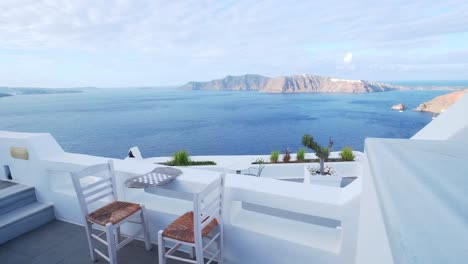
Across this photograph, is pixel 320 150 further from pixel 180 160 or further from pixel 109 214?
pixel 109 214

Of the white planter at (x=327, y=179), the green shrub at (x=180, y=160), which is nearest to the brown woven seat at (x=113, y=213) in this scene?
the white planter at (x=327, y=179)

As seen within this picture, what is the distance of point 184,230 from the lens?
69.6 inches

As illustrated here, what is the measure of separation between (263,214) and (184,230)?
2.50 ft

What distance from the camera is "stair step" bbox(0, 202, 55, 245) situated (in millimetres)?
2488

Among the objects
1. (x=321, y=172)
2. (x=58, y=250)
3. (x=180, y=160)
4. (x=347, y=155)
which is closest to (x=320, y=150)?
(x=321, y=172)

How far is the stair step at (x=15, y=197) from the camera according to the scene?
2.67 metres

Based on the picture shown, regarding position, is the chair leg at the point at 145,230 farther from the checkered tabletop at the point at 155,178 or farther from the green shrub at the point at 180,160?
the green shrub at the point at 180,160

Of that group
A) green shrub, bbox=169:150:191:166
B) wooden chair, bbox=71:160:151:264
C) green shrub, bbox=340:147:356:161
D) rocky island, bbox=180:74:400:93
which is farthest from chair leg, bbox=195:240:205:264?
rocky island, bbox=180:74:400:93

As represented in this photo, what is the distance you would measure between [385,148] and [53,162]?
3356mm

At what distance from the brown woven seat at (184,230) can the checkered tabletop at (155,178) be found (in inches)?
14.3

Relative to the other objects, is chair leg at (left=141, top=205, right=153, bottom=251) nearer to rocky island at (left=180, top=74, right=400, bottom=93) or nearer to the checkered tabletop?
the checkered tabletop

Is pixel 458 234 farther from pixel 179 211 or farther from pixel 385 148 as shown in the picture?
pixel 179 211

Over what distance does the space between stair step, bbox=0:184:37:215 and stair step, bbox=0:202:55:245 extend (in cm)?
5

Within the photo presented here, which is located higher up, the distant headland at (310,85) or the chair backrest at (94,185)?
the distant headland at (310,85)
